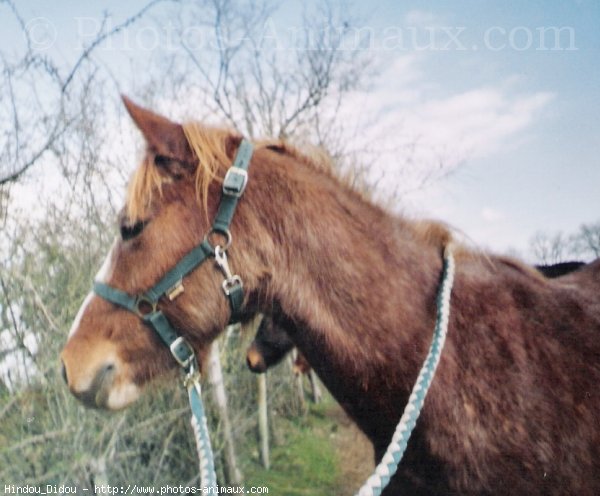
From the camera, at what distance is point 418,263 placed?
216 cm

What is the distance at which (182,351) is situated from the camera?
204 cm

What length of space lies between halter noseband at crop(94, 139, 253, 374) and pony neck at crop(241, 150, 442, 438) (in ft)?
0.34

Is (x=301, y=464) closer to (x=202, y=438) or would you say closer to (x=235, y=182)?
(x=202, y=438)

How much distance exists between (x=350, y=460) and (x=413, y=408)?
8881 millimetres

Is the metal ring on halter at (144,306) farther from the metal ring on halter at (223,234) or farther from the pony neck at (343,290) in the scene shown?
the pony neck at (343,290)

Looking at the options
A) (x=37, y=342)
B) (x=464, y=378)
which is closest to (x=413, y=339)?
(x=464, y=378)

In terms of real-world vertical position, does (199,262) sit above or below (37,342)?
above

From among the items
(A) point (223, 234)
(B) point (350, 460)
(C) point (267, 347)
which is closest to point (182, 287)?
(A) point (223, 234)

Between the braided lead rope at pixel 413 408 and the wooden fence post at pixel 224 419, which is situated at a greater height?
the braided lead rope at pixel 413 408

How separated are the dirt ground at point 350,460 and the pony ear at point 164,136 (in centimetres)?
629

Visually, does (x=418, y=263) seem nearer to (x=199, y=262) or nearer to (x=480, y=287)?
(x=480, y=287)

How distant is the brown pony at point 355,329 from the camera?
191 centimetres

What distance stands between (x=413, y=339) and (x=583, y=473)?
792 mm

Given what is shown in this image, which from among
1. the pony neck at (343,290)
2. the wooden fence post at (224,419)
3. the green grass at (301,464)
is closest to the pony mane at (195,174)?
the pony neck at (343,290)
